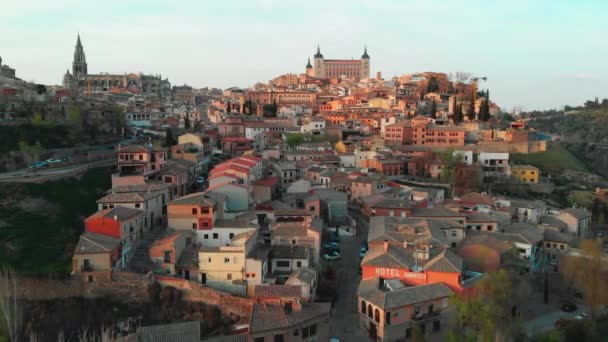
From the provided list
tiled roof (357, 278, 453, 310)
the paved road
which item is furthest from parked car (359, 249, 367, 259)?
tiled roof (357, 278, 453, 310)

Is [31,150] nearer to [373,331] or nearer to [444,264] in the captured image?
[373,331]

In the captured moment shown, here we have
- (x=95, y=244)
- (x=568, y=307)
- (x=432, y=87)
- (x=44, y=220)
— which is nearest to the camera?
→ (x=95, y=244)

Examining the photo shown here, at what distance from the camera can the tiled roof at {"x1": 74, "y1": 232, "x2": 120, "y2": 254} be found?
59.3ft

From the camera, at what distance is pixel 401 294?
16453 millimetres

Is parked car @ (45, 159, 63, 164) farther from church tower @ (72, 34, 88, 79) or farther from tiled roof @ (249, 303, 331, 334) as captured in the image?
church tower @ (72, 34, 88, 79)

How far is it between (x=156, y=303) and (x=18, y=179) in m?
11.5

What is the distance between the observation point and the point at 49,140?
31297mm

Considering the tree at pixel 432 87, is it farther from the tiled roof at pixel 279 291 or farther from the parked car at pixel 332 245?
the tiled roof at pixel 279 291

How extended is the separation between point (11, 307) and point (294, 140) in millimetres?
26127

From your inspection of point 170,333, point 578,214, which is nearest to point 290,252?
point 170,333

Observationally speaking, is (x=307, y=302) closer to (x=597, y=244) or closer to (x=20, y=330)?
(x=20, y=330)

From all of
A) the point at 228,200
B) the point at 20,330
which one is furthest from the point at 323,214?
the point at 20,330

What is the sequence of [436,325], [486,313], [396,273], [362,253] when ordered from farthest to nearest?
[362,253]
[396,273]
[436,325]
[486,313]

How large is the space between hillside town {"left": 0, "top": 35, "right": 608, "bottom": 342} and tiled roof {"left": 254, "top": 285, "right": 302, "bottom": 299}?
0.05 m
